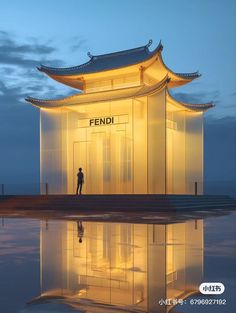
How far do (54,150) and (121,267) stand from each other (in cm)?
1864

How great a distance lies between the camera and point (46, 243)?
7770 millimetres

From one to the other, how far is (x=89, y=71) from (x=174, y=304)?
21053mm

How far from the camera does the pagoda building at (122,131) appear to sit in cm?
2083

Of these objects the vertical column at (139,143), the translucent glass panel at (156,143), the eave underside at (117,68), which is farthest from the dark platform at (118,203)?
the eave underside at (117,68)

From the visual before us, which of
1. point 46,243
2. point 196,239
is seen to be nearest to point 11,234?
point 46,243

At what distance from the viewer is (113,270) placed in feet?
17.6

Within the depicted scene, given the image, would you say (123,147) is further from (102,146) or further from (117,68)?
(117,68)

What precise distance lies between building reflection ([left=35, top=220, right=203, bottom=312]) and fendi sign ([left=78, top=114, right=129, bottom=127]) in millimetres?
12961

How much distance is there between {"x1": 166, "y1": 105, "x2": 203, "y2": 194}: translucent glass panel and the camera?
2303 centimetres

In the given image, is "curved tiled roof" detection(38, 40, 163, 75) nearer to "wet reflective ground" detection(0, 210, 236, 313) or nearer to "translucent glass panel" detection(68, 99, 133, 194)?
"translucent glass panel" detection(68, 99, 133, 194)

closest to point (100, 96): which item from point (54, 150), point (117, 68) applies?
point (117, 68)

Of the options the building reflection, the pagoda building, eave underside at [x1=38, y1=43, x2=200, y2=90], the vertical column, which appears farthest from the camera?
eave underside at [x1=38, y1=43, x2=200, y2=90]

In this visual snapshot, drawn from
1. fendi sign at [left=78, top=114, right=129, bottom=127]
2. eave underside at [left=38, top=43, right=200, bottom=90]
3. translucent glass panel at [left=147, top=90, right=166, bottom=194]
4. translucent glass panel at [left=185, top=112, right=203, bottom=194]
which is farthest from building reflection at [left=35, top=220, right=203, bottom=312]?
translucent glass panel at [left=185, top=112, right=203, bottom=194]

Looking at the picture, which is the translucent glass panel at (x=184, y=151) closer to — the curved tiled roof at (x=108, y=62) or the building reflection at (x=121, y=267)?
the curved tiled roof at (x=108, y=62)
